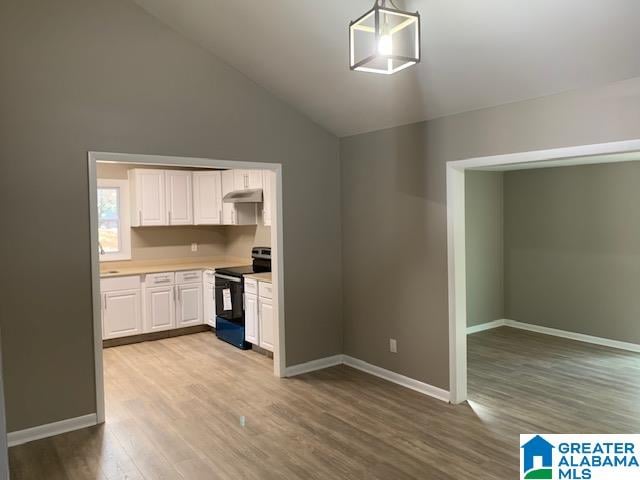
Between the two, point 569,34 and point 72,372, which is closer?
point 569,34

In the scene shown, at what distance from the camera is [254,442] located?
138 inches

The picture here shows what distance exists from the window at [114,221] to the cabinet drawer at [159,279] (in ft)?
2.45

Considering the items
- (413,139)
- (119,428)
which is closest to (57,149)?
(119,428)

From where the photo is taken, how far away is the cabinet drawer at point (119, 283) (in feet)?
19.1

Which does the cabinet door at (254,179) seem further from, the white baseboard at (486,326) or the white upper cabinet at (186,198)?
the white baseboard at (486,326)

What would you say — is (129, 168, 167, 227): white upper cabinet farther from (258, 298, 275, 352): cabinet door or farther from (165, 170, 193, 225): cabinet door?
(258, 298, 275, 352): cabinet door

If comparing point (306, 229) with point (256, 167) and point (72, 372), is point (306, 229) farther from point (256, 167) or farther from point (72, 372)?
point (72, 372)

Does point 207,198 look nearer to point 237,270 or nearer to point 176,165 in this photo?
point 237,270

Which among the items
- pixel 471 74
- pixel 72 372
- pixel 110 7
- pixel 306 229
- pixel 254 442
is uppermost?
pixel 110 7

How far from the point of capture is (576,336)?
609cm

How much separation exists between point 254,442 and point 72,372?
1.46m

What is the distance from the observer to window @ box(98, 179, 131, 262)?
6547mm

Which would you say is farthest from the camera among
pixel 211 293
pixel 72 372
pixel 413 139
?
pixel 211 293

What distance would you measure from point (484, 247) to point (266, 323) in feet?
10.3
